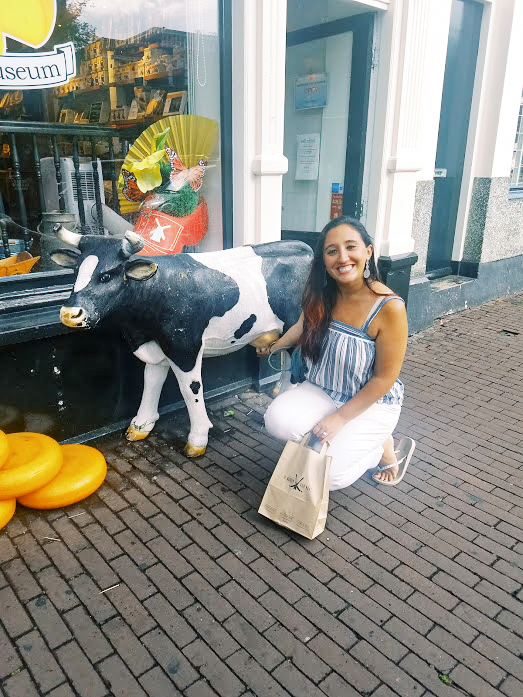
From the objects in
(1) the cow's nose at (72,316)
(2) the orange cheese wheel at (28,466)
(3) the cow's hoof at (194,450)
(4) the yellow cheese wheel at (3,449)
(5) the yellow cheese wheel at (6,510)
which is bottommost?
(3) the cow's hoof at (194,450)

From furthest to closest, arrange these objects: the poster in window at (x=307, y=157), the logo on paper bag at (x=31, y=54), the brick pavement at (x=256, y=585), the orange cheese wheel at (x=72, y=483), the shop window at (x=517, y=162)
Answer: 1. the shop window at (x=517, y=162)
2. the poster in window at (x=307, y=157)
3. the logo on paper bag at (x=31, y=54)
4. the orange cheese wheel at (x=72, y=483)
5. the brick pavement at (x=256, y=585)

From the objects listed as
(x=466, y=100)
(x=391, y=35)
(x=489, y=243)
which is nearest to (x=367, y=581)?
(x=391, y=35)

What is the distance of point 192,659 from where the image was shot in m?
2.24

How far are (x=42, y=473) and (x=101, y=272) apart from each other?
1151 millimetres

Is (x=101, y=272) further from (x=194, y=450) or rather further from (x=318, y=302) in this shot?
(x=194, y=450)

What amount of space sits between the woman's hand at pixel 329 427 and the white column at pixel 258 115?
Result: 2045 millimetres

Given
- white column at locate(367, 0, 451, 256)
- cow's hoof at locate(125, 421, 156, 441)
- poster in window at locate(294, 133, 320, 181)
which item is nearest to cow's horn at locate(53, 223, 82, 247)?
cow's hoof at locate(125, 421, 156, 441)

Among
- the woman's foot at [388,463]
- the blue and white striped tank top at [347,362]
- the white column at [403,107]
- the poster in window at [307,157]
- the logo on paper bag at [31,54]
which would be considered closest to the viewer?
the blue and white striped tank top at [347,362]

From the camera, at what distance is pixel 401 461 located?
3.59 m

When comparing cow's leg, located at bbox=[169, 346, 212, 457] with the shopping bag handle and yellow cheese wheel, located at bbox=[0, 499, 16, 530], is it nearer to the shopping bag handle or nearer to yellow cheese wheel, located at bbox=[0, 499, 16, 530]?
the shopping bag handle

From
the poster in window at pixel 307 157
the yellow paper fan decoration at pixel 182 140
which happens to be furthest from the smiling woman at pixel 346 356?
→ the poster in window at pixel 307 157

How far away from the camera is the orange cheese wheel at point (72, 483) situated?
121 inches

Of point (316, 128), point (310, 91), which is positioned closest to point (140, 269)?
point (316, 128)

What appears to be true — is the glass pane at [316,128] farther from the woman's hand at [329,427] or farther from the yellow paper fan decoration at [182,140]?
the woman's hand at [329,427]
